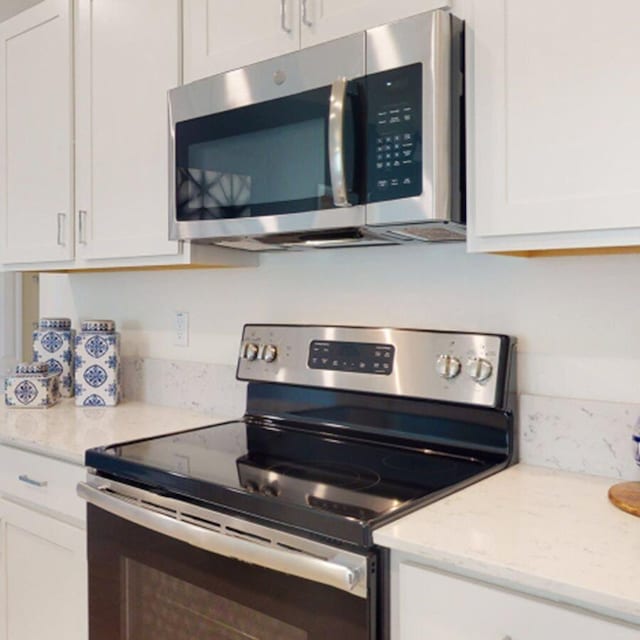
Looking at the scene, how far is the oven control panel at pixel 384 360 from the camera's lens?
1346 millimetres

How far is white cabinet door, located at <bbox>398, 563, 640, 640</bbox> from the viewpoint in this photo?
0.80 metres

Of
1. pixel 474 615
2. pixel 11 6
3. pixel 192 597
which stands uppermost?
pixel 11 6

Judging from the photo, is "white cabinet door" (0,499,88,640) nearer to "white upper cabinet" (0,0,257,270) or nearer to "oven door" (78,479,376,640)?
"oven door" (78,479,376,640)

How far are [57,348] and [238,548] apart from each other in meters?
1.43

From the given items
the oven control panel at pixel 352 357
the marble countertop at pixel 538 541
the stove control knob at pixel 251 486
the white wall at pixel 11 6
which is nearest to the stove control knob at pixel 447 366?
the oven control panel at pixel 352 357

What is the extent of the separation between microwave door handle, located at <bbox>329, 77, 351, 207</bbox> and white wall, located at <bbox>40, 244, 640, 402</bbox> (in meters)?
0.38

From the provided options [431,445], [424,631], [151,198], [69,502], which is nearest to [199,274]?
[151,198]

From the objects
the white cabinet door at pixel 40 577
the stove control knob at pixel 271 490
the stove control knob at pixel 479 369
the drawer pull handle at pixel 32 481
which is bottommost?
the white cabinet door at pixel 40 577

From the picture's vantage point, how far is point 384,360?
59.0 inches

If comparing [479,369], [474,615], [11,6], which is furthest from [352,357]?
[11,6]

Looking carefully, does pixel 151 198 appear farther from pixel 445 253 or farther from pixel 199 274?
pixel 445 253

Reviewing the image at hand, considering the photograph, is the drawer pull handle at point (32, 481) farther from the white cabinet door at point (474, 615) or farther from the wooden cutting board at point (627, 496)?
the wooden cutting board at point (627, 496)

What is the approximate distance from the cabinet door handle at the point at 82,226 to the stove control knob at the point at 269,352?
0.69m

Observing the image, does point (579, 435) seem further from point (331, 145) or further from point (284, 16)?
point (284, 16)
